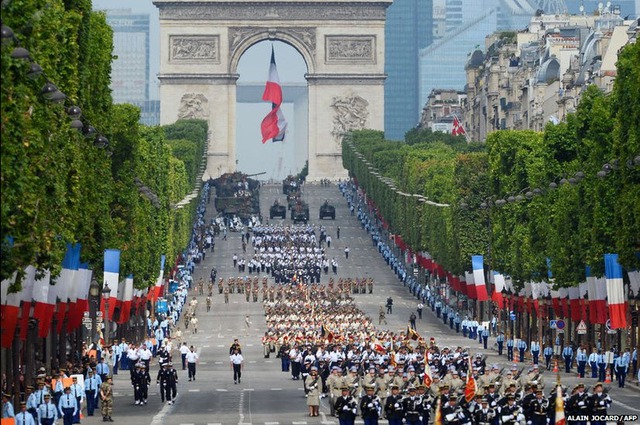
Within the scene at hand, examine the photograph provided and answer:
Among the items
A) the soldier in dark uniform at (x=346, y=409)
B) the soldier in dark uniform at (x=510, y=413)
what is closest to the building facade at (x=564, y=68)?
the soldier in dark uniform at (x=346, y=409)

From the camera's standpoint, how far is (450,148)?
18775 centimetres

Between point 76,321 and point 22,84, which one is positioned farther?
point 76,321

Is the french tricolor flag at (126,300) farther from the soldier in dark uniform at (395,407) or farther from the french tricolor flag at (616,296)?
the soldier in dark uniform at (395,407)

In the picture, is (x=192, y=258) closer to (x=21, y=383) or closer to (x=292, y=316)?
(x=292, y=316)

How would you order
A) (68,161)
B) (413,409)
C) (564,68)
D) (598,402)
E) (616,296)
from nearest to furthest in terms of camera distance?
1. (598,402)
2. (413,409)
3. (68,161)
4. (616,296)
5. (564,68)

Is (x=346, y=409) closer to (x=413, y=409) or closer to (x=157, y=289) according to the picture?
(x=413, y=409)

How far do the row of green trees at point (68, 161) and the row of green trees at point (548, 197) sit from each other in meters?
15.7

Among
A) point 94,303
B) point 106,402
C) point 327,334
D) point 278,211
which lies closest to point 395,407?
point 106,402

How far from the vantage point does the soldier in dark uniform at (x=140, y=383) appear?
65.7m

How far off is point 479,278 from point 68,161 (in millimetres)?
45111

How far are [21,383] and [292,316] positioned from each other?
49.9 meters

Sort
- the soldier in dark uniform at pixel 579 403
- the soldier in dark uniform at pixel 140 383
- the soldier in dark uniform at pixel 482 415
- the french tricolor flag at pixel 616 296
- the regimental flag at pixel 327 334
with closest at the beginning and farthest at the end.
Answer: the soldier in dark uniform at pixel 482 415, the soldier in dark uniform at pixel 579 403, the soldier in dark uniform at pixel 140 383, the french tricolor flag at pixel 616 296, the regimental flag at pixel 327 334

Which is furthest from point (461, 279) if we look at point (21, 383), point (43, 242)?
point (43, 242)

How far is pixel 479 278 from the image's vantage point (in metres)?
105
